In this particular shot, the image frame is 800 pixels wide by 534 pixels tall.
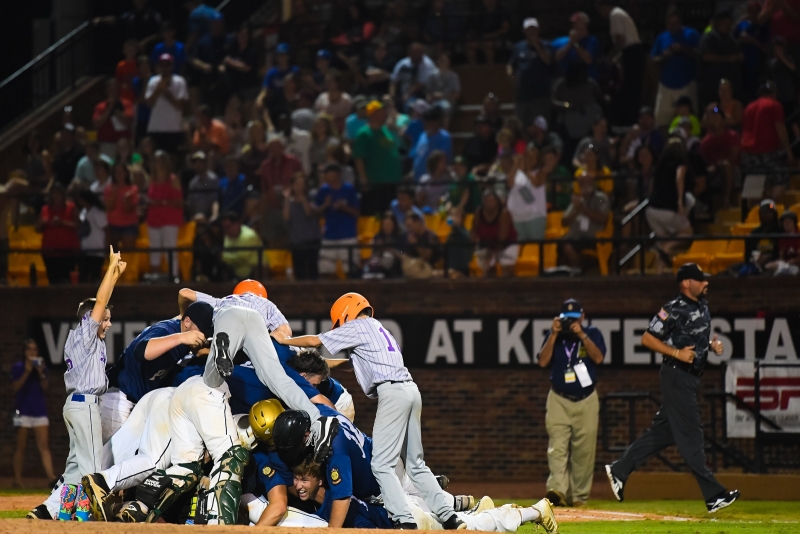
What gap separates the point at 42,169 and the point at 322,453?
43.6ft

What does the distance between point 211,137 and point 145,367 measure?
33.5ft

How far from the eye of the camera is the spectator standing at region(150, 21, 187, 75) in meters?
22.8

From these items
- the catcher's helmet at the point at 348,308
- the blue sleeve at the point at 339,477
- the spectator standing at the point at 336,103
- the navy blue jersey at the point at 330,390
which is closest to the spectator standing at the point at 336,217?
the spectator standing at the point at 336,103

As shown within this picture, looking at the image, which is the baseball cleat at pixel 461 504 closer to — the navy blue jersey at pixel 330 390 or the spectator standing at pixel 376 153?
the navy blue jersey at pixel 330 390

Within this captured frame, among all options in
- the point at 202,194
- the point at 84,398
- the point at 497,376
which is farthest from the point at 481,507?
the point at 202,194

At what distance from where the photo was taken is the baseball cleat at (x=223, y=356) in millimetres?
9797

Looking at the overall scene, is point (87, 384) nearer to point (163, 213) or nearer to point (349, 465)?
point (349, 465)

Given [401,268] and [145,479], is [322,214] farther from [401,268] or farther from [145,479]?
[145,479]

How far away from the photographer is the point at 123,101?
22.2 metres

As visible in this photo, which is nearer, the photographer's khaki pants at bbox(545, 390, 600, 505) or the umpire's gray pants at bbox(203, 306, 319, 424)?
the umpire's gray pants at bbox(203, 306, 319, 424)

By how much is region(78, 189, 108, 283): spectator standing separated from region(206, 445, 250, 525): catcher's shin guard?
9.78 meters

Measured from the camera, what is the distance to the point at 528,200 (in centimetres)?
1731

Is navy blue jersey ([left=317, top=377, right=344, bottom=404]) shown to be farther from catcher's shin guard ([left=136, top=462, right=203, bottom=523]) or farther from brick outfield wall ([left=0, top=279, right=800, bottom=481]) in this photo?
brick outfield wall ([left=0, top=279, right=800, bottom=481])

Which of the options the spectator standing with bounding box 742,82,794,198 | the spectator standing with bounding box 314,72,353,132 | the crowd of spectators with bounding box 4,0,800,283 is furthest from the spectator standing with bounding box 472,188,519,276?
the spectator standing with bounding box 314,72,353,132
